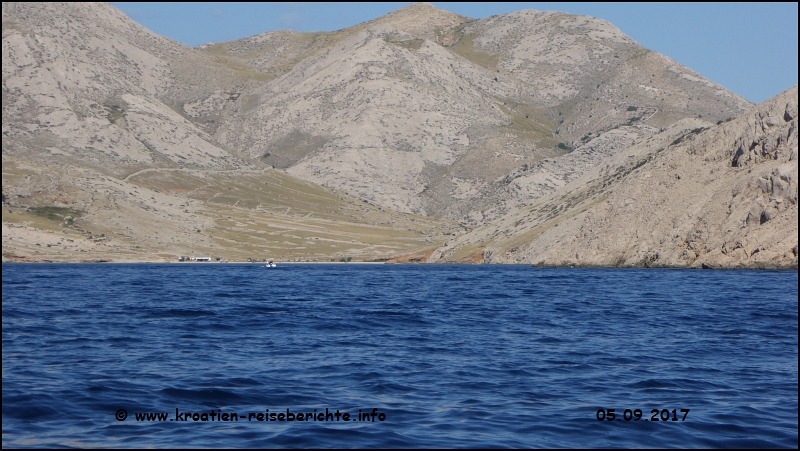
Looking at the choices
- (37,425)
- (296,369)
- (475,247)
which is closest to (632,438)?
(296,369)

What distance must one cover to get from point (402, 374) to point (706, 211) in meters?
78.5

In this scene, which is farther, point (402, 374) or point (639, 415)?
point (402, 374)

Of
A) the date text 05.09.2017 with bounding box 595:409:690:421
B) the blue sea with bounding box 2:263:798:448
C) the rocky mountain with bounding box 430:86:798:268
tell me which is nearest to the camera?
the blue sea with bounding box 2:263:798:448

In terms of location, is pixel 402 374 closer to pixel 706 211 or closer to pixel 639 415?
pixel 639 415

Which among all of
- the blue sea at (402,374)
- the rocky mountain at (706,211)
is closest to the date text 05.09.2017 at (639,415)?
the blue sea at (402,374)

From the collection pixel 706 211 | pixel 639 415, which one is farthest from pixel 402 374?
pixel 706 211

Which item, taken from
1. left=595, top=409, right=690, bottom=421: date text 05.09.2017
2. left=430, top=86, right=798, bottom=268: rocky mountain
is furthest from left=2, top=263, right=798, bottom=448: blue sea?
left=430, top=86, right=798, bottom=268: rocky mountain

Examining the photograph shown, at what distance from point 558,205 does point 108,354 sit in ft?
392

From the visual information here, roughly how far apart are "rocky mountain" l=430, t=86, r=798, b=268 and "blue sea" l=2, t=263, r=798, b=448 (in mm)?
39377

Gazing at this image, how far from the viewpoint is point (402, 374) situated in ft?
86.9

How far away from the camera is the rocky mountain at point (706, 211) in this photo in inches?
3452

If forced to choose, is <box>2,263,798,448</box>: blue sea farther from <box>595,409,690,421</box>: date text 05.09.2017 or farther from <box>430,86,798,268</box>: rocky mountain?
<box>430,86,798,268</box>: rocky mountain

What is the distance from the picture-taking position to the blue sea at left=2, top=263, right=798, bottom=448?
63.4ft

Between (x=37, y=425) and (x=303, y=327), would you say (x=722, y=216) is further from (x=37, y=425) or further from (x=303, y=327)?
(x=37, y=425)
